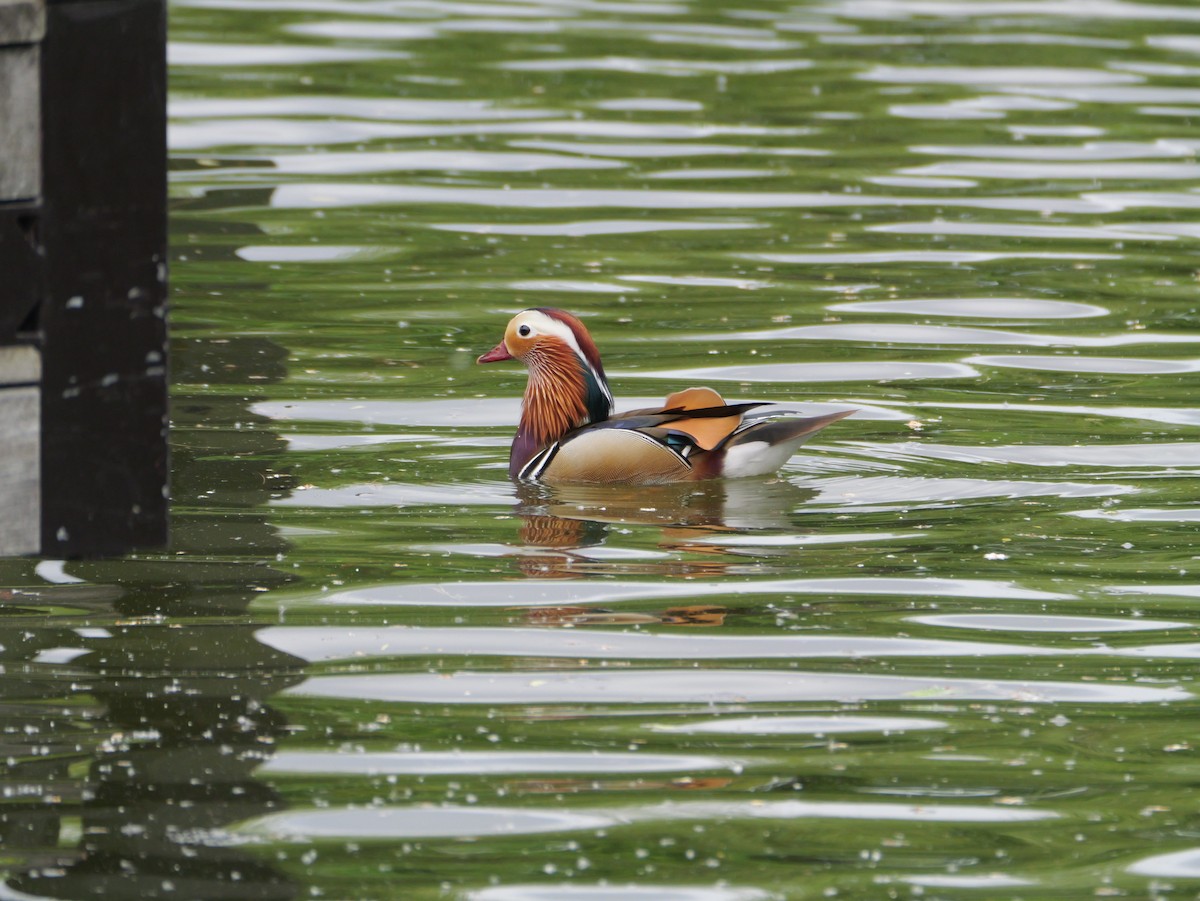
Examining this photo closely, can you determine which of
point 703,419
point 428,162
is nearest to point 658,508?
point 703,419

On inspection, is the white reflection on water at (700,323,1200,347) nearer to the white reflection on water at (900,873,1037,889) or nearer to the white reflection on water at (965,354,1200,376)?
the white reflection on water at (965,354,1200,376)

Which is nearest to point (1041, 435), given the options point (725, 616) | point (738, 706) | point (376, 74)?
point (725, 616)

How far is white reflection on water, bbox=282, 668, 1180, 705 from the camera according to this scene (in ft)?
21.5

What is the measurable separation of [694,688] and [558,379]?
3.10 m

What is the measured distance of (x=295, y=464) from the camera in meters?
9.34

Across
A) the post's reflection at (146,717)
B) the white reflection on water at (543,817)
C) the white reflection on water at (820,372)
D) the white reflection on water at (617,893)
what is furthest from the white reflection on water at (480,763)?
the white reflection on water at (820,372)

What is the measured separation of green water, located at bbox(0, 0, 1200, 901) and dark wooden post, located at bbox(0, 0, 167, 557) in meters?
0.67

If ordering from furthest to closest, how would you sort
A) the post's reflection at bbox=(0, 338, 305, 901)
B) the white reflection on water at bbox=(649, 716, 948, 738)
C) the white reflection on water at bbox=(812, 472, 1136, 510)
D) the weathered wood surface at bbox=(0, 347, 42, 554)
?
1. the white reflection on water at bbox=(812, 472, 1136, 510)
2. the white reflection on water at bbox=(649, 716, 948, 738)
3. the weathered wood surface at bbox=(0, 347, 42, 554)
4. the post's reflection at bbox=(0, 338, 305, 901)

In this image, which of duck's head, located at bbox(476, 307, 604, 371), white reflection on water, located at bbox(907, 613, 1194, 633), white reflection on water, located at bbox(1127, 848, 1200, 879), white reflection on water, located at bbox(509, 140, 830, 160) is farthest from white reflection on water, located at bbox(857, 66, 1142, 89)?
white reflection on water, located at bbox(1127, 848, 1200, 879)

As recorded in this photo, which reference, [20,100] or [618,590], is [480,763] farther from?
[20,100]

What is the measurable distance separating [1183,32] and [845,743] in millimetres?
17962

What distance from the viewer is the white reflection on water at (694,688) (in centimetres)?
655

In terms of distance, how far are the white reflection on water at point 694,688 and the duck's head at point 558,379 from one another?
2718 mm

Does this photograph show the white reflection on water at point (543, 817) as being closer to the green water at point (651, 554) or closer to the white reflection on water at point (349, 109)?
the green water at point (651, 554)
